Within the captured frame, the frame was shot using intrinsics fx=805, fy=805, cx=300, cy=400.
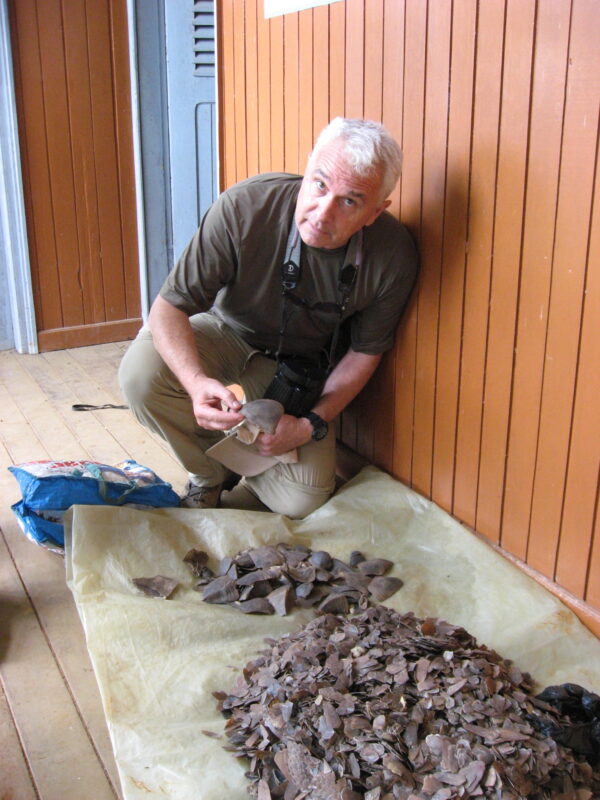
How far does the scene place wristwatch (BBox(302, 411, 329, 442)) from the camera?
2.49 metres

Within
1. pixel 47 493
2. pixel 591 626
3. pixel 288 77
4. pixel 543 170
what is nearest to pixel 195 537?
pixel 47 493

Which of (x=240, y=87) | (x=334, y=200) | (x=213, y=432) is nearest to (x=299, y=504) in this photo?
(x=213, y=432)

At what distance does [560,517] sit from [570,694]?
17.3 inches

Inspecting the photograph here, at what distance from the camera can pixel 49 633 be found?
2090mm

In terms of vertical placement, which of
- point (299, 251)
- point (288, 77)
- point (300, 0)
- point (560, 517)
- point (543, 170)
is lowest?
point (560, 517)

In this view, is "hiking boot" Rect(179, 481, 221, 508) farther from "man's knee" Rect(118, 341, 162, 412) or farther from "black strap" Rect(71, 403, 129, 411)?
"black strap" Rect(71, 403, 129, 411)

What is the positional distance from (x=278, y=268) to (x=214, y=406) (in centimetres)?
46

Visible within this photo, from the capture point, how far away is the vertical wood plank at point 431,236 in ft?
6.97

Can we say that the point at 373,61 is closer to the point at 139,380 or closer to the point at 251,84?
the point at 251,84

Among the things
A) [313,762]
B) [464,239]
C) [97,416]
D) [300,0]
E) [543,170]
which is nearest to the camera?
[313,762]

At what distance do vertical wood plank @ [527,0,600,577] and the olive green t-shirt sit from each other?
0.56 metres

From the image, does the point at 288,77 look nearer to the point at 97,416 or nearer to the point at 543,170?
the point at 543,170

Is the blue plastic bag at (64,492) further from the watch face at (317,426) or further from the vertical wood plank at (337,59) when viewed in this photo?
the vertical wood plank at (337,59)

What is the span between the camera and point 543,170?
1877 millimetres
